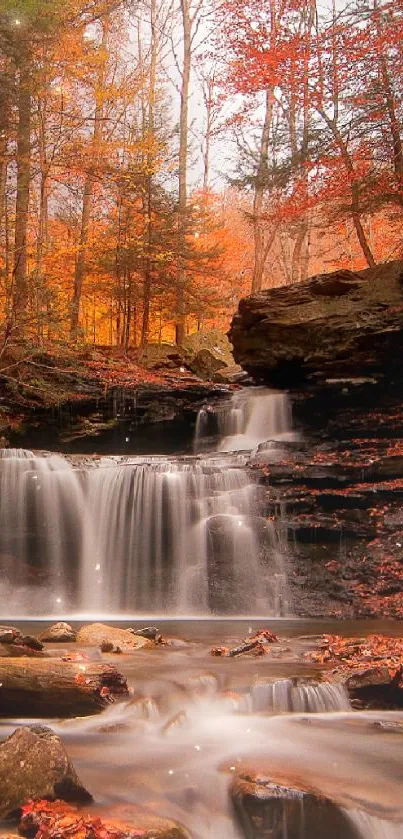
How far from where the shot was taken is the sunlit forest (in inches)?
489

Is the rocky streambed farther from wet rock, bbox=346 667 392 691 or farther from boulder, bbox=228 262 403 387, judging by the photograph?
boulder, bbox=228 262 403 387

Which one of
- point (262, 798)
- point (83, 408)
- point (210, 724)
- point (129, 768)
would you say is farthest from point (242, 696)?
point (83, 408)

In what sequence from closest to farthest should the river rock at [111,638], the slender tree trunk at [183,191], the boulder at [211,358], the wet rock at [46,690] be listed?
the wet rock at [46,690], the river rock at [111,638], the boulder at [211,358], the slender tree trunk at [183,191]

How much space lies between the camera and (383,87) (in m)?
12.2

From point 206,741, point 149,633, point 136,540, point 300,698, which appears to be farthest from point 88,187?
point 206,741

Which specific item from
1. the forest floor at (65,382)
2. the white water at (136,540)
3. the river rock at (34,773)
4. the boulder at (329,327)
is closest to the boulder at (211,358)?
the forest floor at (65,382)

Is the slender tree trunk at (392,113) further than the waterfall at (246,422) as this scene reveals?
No

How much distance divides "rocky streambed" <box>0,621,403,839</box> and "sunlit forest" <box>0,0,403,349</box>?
6518 mm

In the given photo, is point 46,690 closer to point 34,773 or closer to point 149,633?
point 34,773

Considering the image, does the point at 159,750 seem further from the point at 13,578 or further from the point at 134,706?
the point at 13,578

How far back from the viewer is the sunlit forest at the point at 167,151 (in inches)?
489

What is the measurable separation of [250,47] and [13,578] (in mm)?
13399

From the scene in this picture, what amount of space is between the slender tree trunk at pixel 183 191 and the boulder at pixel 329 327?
4.93 metres

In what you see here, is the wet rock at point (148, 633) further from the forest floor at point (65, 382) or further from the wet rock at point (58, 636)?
the forest floor at point (65, 382)
